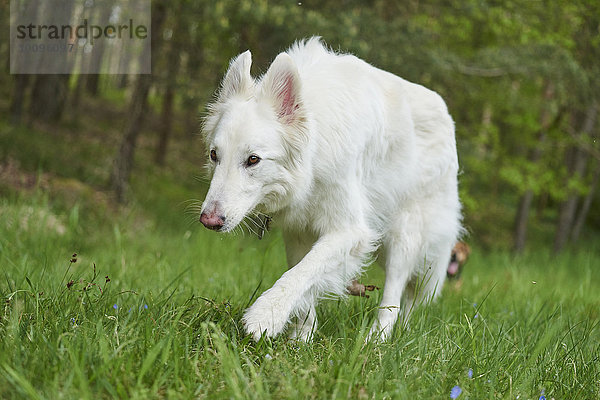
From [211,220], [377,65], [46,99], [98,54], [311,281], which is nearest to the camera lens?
[211,220]

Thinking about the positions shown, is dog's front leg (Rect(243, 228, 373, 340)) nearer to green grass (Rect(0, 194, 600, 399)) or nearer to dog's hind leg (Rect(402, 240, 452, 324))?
green grass (Rect(0, 194, 600, 399))

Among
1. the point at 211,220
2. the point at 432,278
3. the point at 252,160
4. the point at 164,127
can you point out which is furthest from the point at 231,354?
the point at 164,127

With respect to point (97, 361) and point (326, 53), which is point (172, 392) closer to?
point (97, 361)

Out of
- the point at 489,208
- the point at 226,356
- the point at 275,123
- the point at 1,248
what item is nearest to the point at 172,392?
the point at 226,356

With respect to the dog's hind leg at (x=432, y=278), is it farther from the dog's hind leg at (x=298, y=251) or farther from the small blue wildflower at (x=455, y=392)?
the small blue wildflower at (x=455, y=392)

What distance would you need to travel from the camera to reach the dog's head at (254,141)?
8.96 feet

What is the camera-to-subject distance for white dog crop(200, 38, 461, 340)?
2.80m

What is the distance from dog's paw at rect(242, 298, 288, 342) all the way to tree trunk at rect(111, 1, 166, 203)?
22.5 ft

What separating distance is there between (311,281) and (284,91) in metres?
0.99

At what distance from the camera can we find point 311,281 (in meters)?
2.95

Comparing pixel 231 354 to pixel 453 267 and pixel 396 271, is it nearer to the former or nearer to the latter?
pixel 396 271

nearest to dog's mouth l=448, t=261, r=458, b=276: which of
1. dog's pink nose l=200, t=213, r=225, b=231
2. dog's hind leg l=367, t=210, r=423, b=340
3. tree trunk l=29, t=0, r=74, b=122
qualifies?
dog's hind leg l=367, t=210, r=423, b=340

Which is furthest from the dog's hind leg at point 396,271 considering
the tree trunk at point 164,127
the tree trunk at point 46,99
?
the tree trunk at point 46,99

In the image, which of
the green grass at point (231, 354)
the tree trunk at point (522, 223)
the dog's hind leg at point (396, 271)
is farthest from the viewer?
the tree trunk at point (522, 223)
